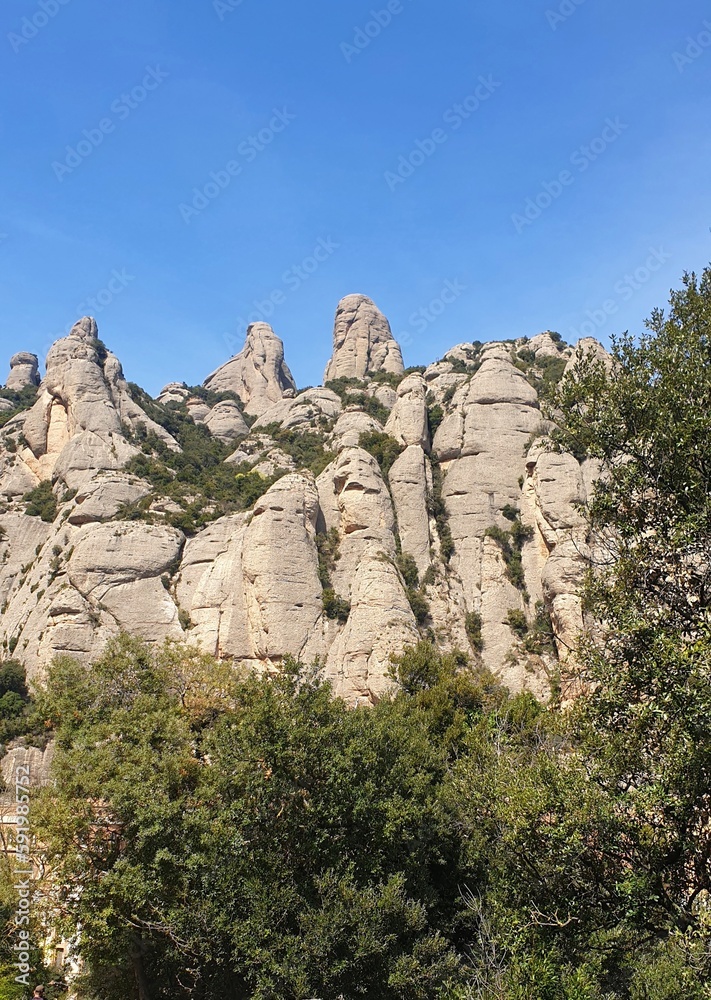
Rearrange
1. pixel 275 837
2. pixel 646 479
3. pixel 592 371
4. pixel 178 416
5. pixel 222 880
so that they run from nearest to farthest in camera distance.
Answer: pixel 646 479
pixel 592 371
pixel 222 880
pixel 275 837
pixel 178 416

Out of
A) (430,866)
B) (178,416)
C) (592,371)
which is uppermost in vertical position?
(178,416)

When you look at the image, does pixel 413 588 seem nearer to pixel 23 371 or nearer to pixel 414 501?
pixel 414 501

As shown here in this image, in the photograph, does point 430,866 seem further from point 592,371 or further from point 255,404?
point 255,404

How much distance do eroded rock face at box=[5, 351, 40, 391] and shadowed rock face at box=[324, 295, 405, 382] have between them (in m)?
44.3

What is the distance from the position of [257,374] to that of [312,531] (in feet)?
210

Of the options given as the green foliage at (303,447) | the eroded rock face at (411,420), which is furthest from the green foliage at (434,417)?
the green foliage at (303,447)

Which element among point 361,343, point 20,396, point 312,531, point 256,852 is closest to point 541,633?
point 312,531

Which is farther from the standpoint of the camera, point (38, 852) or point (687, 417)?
point (38, 852)

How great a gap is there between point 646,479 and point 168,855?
1448 cm

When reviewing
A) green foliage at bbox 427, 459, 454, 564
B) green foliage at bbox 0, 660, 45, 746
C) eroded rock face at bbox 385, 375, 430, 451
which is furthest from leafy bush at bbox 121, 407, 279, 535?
green foliage at bbox 0, 660, 45, 746

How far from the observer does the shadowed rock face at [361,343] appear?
96062 mm

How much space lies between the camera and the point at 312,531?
4738 centimetres

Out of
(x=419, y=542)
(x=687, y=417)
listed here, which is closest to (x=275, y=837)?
(x=687, y=417)

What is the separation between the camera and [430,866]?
21.6 meters
